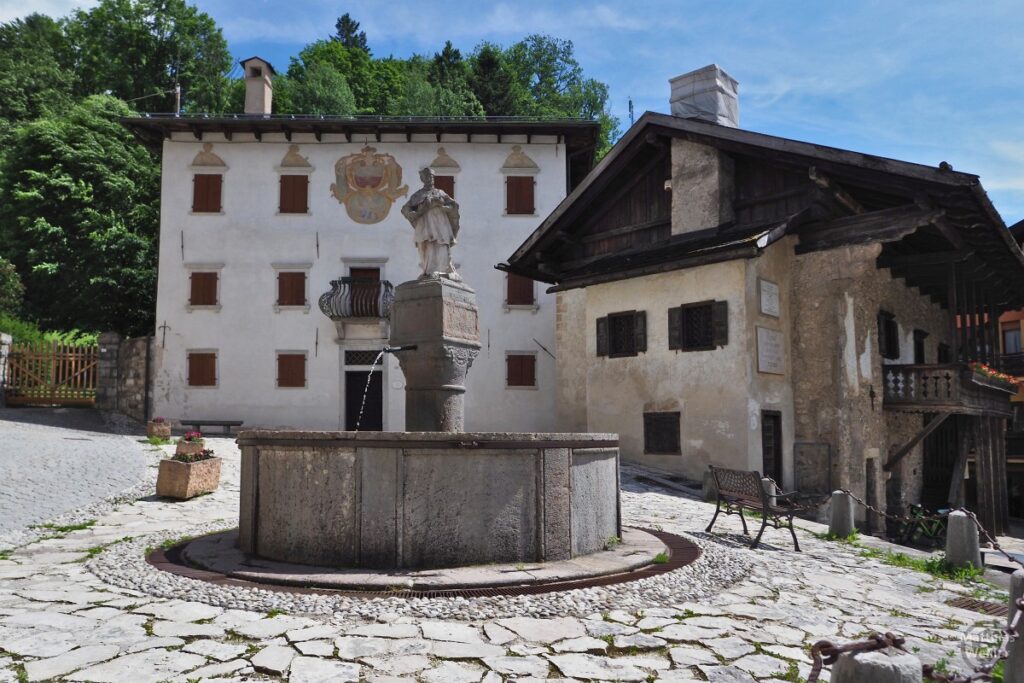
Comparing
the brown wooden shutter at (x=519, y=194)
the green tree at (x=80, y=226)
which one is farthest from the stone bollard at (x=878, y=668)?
the green tree at (x=80, y=226)

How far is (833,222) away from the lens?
1576 cm

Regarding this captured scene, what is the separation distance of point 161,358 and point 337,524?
19161mm

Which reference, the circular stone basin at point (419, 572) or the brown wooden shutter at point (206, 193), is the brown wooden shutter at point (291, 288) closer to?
the brown wooden shutter at point (206, 193)

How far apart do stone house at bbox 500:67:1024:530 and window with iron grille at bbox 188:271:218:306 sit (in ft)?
35.1

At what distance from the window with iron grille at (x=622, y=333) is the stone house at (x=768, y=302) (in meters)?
0.04

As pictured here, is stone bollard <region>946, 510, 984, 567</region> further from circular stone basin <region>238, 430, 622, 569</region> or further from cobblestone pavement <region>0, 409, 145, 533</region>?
cobblestone pavement <region>0, 409, 145, 533</region>

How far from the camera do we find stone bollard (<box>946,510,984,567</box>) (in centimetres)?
842

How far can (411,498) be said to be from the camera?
20.3 ft

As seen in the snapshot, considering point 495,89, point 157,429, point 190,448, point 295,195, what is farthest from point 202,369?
point 495,89

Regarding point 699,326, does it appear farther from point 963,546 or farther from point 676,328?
point 963,546

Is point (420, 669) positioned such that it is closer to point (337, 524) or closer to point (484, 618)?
point (484, 618)

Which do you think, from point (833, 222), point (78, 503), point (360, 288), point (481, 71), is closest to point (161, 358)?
point (360, 288)

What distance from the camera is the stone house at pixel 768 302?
1518 cm

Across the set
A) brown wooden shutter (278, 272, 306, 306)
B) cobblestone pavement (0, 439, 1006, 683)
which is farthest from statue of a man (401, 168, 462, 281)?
brown wooden shutter (278, 272, 306, 306)
